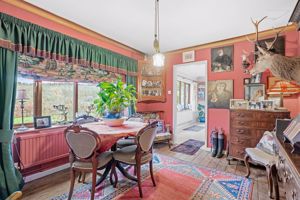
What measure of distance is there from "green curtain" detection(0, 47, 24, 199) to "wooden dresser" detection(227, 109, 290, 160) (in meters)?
3.67

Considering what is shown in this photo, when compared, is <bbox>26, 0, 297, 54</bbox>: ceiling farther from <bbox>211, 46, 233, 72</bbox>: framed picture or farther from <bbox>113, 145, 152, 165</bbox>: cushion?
<bbox>113, 145, 152, 165</bbox>: cushion

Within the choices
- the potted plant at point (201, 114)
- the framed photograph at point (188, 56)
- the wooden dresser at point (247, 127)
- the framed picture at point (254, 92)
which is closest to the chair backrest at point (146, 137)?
the wooden dresser at point (247, 127)

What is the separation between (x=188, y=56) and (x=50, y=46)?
3.24 metres

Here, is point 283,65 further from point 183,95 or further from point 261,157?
point 183,95

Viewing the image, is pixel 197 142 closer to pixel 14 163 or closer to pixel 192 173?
pixel 192 173

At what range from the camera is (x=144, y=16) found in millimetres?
2684

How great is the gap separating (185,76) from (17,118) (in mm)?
6701

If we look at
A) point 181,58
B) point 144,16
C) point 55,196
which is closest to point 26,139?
point 55,196

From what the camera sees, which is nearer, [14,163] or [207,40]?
[14,163]

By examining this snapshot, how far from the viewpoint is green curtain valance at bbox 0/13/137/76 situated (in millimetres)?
2201

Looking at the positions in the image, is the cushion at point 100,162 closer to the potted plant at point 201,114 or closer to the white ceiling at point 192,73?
the white ceiling at point 192,73

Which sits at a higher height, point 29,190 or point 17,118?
point 17,118

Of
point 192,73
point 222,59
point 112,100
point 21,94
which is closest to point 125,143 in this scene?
point 112,100

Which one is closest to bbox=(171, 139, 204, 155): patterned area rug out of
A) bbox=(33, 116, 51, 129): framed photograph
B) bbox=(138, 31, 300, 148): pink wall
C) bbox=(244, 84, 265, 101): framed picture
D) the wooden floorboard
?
the wooden floorboard
